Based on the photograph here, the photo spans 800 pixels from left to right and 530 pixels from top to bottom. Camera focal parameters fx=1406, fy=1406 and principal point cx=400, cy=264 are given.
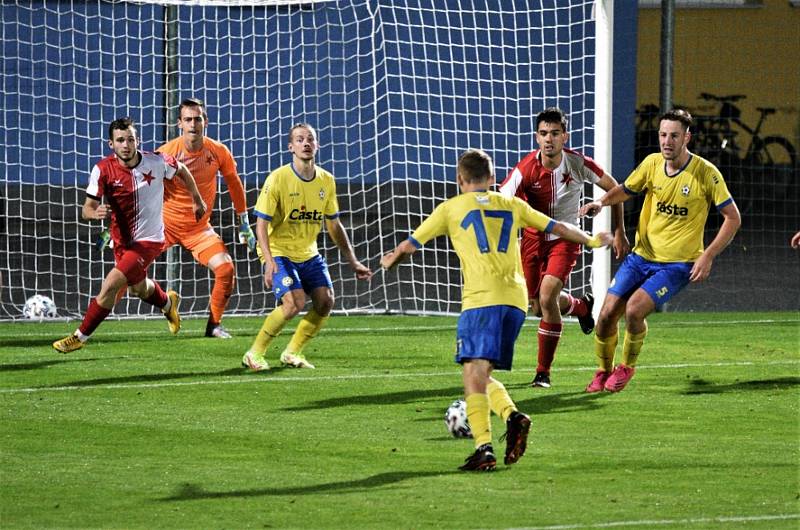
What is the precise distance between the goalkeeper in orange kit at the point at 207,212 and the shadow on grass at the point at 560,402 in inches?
150

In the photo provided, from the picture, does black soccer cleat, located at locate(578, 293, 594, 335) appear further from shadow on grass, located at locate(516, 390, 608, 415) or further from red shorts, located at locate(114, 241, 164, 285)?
red shorts, located at locate(114, 241, 164, 285)

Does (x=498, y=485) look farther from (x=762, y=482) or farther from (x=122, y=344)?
(x=122, y=344)

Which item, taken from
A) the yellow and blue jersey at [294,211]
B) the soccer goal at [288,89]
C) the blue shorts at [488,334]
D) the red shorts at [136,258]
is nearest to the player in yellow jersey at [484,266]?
the blue shorts at [488,334]

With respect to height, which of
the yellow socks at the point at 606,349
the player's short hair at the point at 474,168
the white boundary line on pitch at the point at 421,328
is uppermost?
the player's short hair at the point at 474,168

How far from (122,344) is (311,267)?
224 centimetres

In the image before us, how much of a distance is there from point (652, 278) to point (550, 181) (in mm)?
1041

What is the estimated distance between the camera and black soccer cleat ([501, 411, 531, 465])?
634cm

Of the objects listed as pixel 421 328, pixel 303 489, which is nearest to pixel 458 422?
pixel 303 489

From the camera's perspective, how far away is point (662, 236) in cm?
893

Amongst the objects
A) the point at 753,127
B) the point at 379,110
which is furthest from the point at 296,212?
the point at 753,127

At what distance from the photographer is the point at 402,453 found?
6.85 metres

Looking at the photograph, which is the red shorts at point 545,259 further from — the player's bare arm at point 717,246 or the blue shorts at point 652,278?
the player's bare arm at point 717,246

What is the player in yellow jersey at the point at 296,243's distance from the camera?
9875mm

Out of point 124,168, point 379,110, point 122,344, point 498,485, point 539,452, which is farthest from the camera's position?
point 379,110
